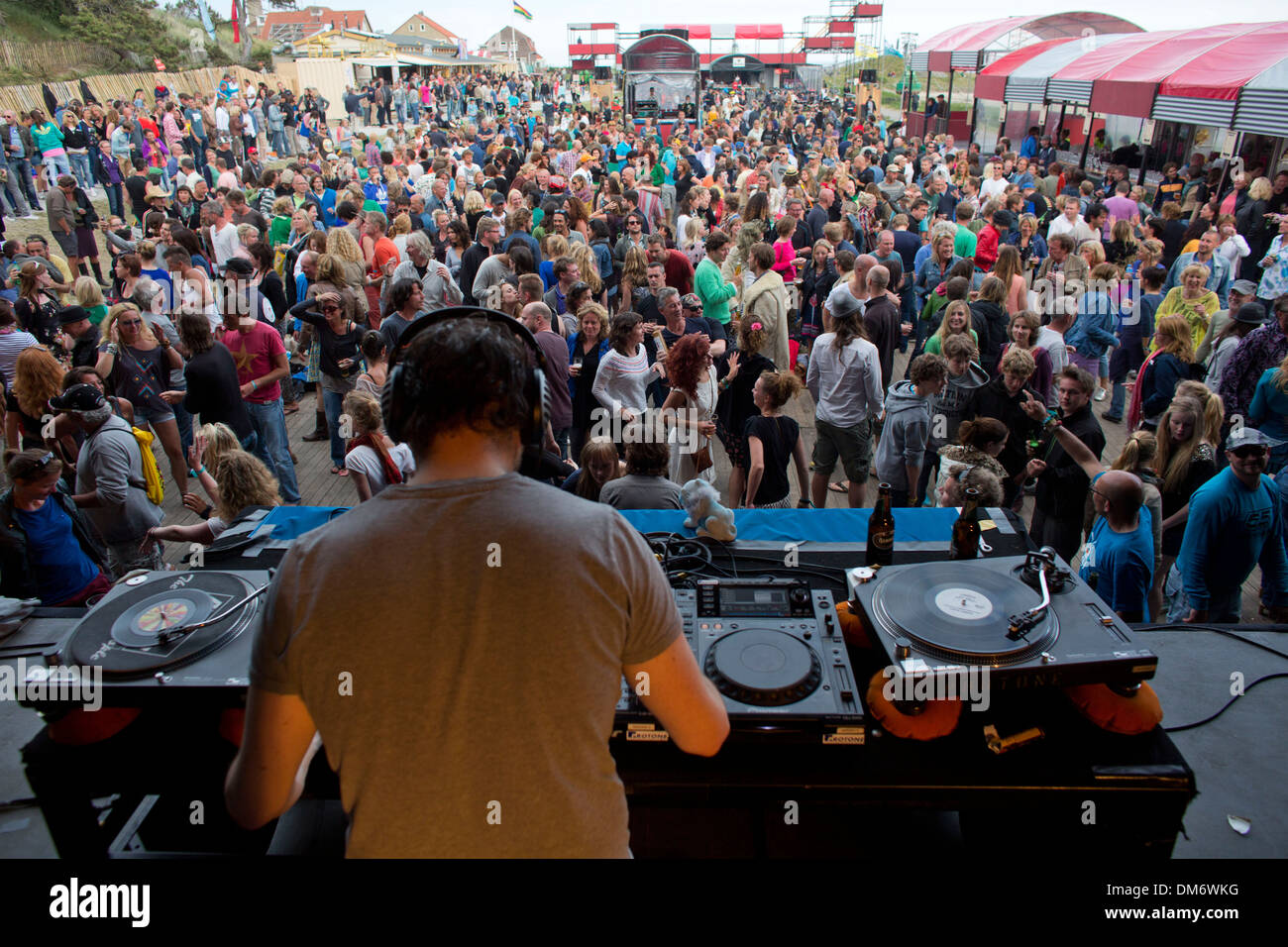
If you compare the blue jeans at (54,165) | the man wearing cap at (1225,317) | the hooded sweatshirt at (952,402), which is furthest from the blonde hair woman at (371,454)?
the blue jeans at (54,165)

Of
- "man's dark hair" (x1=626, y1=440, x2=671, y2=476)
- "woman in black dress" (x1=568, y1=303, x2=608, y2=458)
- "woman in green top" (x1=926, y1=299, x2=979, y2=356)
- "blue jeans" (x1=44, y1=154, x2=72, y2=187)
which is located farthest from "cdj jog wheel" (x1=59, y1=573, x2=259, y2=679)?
"blue jeans" (x1=44, y1=154, x2=72, y2=187)

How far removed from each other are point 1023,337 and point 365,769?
548 centimetres

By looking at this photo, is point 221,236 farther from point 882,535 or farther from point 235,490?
point 882,535

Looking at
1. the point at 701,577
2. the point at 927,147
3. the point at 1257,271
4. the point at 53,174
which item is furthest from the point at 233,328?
the point at 927,147

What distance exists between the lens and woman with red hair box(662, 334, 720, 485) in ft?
16.1

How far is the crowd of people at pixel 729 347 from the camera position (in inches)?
165

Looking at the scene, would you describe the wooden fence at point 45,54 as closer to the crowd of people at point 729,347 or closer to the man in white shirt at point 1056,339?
the crowd of people at point 729,347

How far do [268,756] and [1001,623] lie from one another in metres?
1.70

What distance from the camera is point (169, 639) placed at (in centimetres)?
202

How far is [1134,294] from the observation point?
22.6 feet

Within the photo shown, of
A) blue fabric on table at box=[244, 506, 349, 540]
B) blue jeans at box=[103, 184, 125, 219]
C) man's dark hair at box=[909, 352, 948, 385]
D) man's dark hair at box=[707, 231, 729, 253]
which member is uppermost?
blue jeans at box=[103, 184, 125, 219]

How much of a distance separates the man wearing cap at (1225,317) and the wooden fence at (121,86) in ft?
89.9

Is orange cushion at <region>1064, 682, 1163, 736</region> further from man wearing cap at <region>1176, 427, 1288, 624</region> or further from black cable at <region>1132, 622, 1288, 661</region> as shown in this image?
man wearing cap at <region>1176, 427, 1288, 624</region>

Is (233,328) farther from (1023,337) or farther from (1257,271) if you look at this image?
(1257,271)
